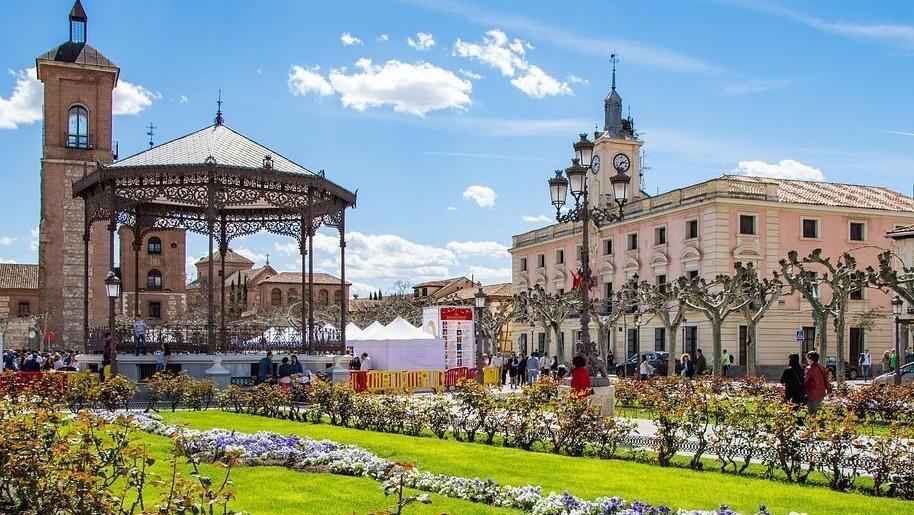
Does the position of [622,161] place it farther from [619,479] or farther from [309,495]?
[309,495]

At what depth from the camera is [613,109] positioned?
59.8m

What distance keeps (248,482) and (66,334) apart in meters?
42.6

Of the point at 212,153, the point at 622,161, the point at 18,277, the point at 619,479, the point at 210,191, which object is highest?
the point at 622,161

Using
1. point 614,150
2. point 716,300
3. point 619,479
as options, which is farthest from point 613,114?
point 619,479

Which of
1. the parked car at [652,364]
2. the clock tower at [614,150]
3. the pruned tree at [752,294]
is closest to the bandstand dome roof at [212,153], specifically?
the pruned tree at [752,294]

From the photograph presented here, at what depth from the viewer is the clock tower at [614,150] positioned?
5784cm

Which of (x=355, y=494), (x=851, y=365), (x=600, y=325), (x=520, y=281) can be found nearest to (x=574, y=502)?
(x=355, y=494)

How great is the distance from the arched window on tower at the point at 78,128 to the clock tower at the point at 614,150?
2842 centimetres

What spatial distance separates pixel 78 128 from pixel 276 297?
6661 cm

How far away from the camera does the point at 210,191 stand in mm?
22422

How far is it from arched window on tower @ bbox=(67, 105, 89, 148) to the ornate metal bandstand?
27166 millimetres

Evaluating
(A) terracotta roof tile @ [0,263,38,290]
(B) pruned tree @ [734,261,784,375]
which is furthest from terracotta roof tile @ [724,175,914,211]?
(A) terracotta roof tile @ [0,263,38,290]

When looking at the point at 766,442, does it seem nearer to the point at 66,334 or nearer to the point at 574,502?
the point at 574,502

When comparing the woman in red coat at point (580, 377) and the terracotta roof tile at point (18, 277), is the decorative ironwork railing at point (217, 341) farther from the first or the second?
the terracotta roof tile at point (18, 277)
